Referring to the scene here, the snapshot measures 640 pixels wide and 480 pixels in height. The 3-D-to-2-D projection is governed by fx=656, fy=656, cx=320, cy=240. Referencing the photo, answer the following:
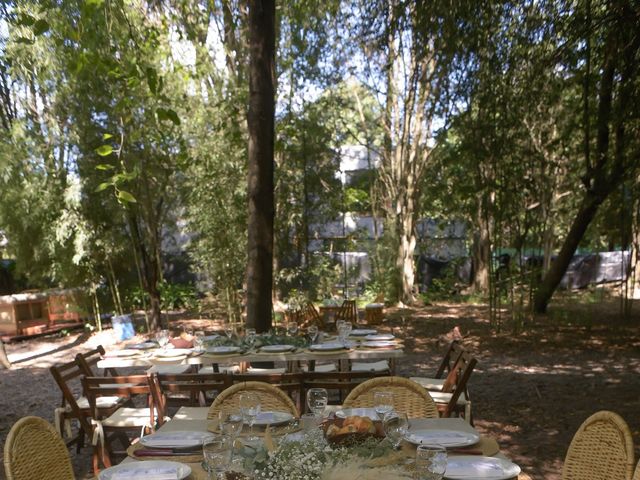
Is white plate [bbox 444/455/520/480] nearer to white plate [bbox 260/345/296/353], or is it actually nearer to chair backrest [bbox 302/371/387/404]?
chair backrest [bbox 302/371/387/404]

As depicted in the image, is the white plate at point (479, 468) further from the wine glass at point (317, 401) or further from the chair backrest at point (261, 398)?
the chair backrest at point (261, 398)

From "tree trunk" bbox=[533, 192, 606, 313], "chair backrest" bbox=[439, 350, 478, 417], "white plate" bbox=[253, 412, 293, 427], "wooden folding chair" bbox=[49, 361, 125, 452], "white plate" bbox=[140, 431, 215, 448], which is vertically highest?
"tree trunk" bbox=[533, 192, 606, 313]

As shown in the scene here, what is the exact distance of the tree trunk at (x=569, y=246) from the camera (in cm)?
1045

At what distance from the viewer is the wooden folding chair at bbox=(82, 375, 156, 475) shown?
416cm

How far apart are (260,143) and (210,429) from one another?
439cm

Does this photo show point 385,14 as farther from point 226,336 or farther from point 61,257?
point 61,257

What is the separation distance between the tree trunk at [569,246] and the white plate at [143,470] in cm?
941

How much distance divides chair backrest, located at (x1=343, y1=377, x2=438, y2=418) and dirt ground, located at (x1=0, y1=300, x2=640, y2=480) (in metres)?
1.79

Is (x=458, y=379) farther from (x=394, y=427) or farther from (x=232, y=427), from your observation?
(x=232, y=427)

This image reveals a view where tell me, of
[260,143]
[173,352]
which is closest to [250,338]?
[173,352]

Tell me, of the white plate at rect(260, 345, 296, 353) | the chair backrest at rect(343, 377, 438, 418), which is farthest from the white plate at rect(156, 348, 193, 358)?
the chair backrest at rect(343, 377, 438, 418)

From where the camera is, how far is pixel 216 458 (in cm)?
187

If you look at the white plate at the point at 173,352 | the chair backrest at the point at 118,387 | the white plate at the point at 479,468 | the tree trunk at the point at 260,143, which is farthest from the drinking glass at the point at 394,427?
the tree trunk at the point at 260,143

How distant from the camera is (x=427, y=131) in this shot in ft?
53.6
